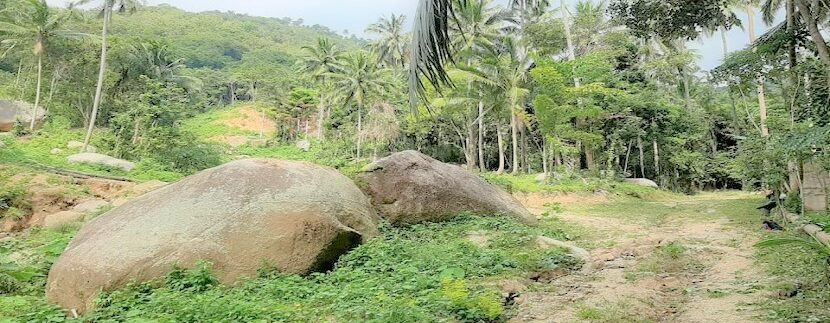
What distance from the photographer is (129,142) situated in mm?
28031

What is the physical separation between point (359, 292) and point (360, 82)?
33004 mm

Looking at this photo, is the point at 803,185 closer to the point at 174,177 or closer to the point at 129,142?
the point at 174,177

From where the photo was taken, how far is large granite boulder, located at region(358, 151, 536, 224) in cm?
1185

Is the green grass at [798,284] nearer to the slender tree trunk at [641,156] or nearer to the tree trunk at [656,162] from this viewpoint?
the slender tree trunk at [641,156]

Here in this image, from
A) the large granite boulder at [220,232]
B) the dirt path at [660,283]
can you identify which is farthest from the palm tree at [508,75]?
the large granite boulder at [220,232]

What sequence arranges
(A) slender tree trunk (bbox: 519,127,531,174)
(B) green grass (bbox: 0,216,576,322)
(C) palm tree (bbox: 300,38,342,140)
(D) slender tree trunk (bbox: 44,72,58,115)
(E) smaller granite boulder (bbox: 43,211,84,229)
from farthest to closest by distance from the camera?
(C) palm tree (bbox: 300,38,342,140)
(D) slender tree trunk (bbox: 44,72,58,115)
(A) slender tree trunk (bbox: 519,127,531,174)
(E) smaller granite boulder (bbox: 43,211,84,229)
(B) green grass (bbox: 0,216,576,322)

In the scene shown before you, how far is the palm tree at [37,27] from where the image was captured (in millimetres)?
31578

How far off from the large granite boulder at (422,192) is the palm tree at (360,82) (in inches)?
964

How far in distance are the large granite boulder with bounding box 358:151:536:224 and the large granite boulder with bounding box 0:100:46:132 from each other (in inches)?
1204

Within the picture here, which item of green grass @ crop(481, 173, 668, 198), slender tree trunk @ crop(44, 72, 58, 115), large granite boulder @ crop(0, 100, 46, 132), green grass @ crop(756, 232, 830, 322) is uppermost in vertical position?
slender tree trunk @ crop(44, 72, 58, 115)

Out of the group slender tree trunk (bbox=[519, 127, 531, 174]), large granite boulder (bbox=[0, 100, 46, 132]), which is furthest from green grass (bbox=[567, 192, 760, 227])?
large granite boulder (bbox=[0, 100, 46, 132])

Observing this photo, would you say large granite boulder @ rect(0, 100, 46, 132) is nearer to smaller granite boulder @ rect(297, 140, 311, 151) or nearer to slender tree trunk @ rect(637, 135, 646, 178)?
smaller granite boulder @ rect(297, 140, 311, 151)

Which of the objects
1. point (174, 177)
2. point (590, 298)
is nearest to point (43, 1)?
point (174, 177)

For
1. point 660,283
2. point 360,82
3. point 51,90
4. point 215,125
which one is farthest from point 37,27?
point 660,283
